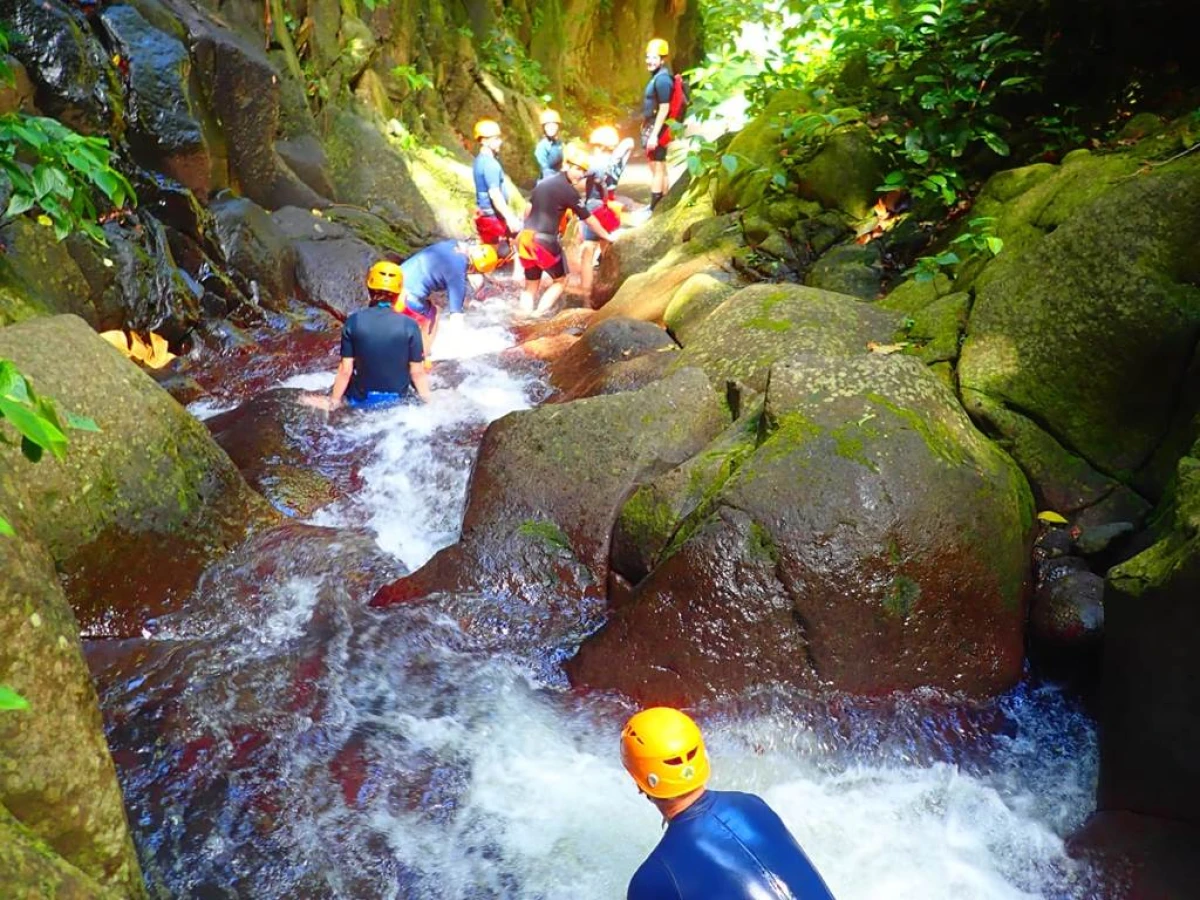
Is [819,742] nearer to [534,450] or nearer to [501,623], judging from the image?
[501,623]

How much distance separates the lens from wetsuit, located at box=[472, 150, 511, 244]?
1036 centimetres

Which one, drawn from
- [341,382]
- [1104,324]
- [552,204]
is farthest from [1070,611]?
[552,204]

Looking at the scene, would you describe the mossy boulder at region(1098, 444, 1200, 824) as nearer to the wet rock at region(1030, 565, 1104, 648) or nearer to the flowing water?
the flowing water

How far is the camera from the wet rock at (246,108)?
9656 mm

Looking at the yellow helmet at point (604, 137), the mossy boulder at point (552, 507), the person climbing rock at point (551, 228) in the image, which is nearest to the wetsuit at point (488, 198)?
the person climbing rock at point (551, 228)

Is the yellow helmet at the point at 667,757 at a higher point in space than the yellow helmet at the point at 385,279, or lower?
higher

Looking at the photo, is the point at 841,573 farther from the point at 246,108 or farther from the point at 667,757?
the point at 246,108

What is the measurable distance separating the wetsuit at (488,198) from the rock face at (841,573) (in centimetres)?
668

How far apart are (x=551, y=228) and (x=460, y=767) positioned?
7185mm

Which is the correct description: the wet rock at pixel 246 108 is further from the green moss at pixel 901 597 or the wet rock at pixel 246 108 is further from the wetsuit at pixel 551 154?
the green moss at pixel 901 597

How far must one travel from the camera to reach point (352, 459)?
22.2 feet

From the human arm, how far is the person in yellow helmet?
4.71m

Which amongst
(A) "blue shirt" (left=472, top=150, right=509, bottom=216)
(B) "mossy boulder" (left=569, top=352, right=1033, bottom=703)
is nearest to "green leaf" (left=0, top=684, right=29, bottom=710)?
(B) "mossy boulder" (left=569, top=352, right=1033, bottom=703)

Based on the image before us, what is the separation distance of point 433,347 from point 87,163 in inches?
226
